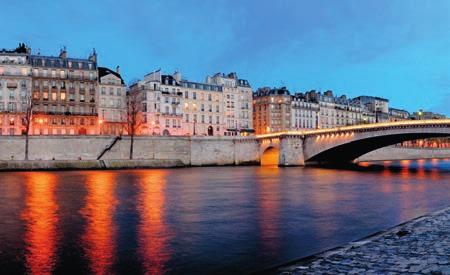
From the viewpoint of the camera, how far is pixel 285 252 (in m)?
15.2

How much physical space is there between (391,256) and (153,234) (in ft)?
30.5

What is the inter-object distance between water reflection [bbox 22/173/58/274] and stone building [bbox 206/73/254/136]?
76.5 metres

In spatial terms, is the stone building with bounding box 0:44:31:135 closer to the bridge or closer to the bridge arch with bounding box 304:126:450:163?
the bridge

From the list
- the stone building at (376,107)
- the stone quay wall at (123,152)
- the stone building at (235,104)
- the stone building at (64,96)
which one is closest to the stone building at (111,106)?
the stone building at (64,96)

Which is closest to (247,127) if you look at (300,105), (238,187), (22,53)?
(300,105)

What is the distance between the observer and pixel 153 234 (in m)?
18.5

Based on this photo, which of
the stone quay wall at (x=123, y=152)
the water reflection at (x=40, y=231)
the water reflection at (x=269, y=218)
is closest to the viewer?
the water reflection at (x=40, y=231)

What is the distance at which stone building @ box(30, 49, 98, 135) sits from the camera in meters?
87.7

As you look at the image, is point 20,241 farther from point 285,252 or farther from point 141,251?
point 285,252

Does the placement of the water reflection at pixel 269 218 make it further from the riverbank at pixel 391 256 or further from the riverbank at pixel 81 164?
the riverbank at pixel 81 164

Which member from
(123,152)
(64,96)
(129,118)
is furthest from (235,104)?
(123,152)

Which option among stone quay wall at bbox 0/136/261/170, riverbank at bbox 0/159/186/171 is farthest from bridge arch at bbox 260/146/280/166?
riverbank at bbox 0/159/186/171

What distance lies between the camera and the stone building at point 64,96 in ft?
288

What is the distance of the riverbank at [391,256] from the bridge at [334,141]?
50958mm
